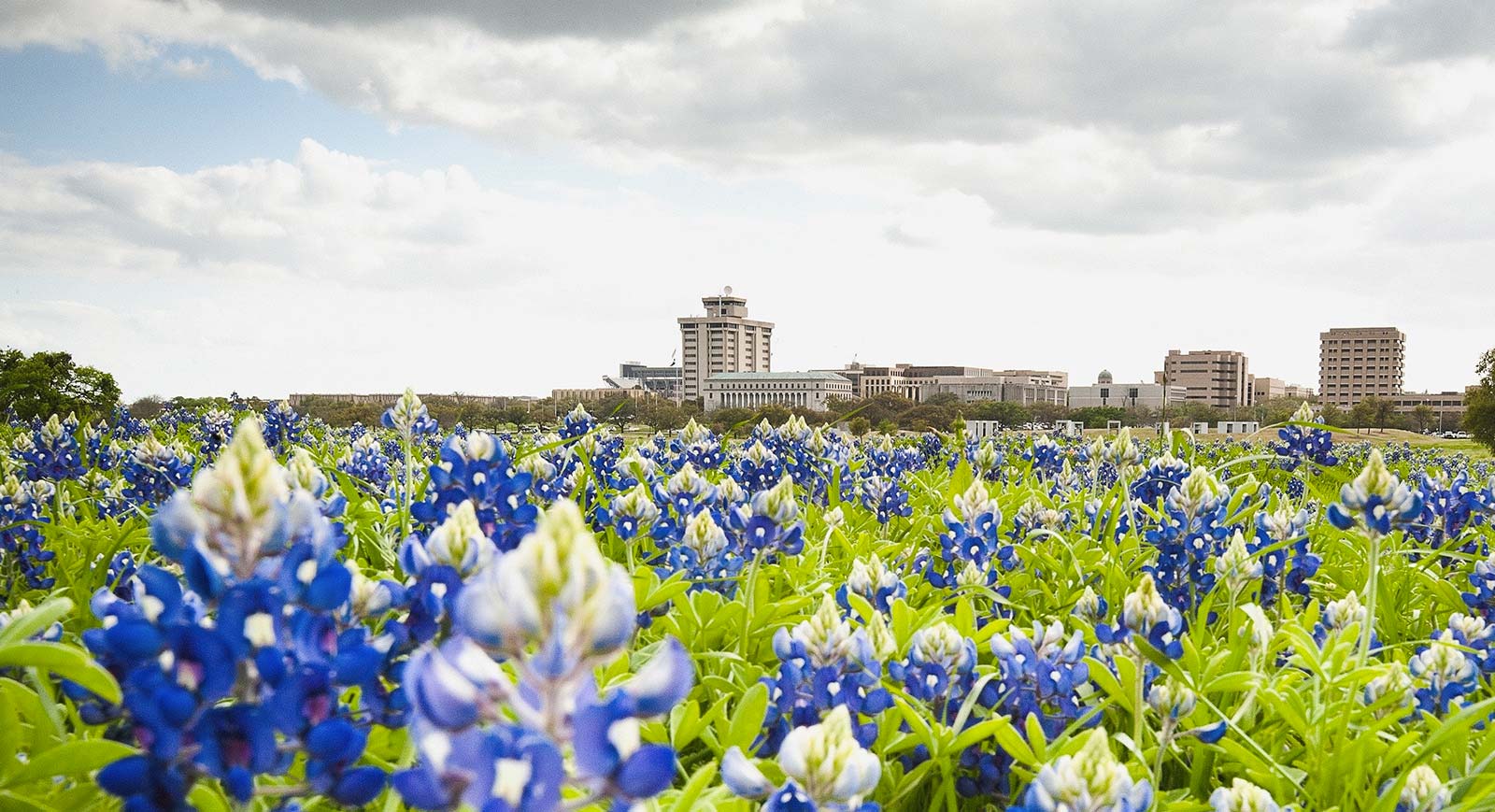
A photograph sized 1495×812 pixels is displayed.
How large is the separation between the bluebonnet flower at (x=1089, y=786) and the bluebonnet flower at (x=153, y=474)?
5.59m

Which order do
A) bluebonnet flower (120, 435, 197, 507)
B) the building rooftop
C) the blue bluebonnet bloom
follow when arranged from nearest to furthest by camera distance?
the blue bluebonnet bloom → bluebonnet flower (120, 435, 197, 507) → the building rooftop

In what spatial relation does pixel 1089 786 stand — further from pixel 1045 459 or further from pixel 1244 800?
pixel 1045 459

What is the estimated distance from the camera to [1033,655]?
2588 millimetres

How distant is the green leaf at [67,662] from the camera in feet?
4.38

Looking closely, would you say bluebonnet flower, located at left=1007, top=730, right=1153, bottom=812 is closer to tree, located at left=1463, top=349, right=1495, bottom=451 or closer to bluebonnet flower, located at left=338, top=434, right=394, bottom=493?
bluebonnet flower, located at left=338, top=434, right=394, bottom=493

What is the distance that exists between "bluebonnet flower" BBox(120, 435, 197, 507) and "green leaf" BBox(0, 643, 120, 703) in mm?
4743

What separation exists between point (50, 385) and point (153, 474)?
31.4m

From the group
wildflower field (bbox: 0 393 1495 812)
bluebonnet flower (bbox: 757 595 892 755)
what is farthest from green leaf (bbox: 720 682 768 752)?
bluebonnet flower (bbox: 757 595 892 755)

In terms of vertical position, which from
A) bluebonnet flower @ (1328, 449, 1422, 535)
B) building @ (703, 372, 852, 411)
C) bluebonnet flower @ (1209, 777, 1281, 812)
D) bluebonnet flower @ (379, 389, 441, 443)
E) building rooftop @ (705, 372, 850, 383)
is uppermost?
building rooftop @ (705, 372, 850, 383)

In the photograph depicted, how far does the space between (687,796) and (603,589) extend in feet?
2.65

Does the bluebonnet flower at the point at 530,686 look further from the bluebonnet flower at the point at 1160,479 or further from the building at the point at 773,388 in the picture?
the building at the point at 773,388

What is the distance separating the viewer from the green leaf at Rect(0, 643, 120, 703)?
1335 millimetres

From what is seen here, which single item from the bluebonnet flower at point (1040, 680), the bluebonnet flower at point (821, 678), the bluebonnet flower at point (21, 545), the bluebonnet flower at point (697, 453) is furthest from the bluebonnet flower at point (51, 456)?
the bluebonnet flower at point (1040, 680)

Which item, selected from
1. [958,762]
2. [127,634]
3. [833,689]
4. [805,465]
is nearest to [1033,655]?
[958,762]
